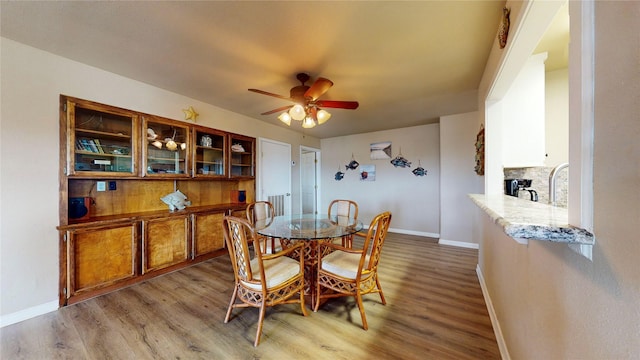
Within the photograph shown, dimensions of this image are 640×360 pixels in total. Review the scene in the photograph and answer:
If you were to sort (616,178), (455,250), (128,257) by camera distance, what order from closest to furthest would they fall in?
(616,178) → (128,257) → (455,250)

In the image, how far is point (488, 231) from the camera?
213 cm

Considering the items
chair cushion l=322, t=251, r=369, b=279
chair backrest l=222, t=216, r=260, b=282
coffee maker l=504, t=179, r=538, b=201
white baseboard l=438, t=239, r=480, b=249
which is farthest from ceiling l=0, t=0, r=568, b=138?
white baseboard l=438, t=239, r=480, b=249

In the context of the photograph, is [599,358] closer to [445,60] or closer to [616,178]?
[616,178]

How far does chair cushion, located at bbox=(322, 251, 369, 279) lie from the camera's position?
185 cm

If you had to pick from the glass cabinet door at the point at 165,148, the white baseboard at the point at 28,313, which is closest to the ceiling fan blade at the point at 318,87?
the glass cabinet door at the point at 165,148

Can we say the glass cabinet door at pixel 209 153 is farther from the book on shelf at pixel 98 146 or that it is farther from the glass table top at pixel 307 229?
the glass table top at pixel 307 229

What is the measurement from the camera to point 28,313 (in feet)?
6.38

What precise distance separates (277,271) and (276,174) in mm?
2905

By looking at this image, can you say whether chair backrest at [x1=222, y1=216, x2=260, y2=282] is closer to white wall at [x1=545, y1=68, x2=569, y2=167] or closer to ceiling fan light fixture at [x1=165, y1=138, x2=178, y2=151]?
ceiling fan light fixture at [x1=165, y1=138, x2=178, y2=151]

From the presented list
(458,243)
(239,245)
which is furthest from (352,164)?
(239,245)

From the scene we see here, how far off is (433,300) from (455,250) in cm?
190

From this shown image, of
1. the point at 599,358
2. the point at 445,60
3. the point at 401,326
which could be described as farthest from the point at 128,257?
the point at 445,60

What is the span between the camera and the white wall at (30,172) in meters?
1.88

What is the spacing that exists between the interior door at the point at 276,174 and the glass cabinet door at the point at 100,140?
6.44ft
